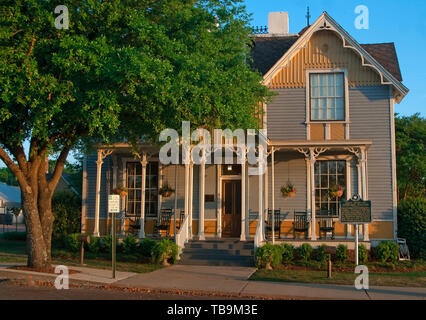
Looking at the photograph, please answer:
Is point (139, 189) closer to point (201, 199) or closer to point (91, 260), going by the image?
point (201, 199)

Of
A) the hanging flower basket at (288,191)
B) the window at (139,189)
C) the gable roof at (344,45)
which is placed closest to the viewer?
the gable roof at (344,45)

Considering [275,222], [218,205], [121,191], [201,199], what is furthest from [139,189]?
[275,222]

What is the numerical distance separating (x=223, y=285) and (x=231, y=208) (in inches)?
280

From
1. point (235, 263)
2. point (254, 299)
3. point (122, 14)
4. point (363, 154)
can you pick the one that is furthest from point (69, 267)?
point (363, 154)

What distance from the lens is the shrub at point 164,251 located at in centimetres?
1659

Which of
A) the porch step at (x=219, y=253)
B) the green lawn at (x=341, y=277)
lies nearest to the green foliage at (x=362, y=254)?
the green lawn at (x=341, y=277)

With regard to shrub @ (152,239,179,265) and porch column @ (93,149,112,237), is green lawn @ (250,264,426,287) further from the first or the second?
porch column @ (93,149,112,237)

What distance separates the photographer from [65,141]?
1497 centimetres

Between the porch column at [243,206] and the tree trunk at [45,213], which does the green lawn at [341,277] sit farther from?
the tree trunk at [45,213]

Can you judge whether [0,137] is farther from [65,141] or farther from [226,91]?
[226,91]

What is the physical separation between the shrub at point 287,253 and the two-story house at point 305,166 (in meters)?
1.69

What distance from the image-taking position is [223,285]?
12.8m

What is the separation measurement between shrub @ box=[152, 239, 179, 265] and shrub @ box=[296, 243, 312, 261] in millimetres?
4185

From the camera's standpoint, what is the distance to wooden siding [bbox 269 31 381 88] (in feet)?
64.4
